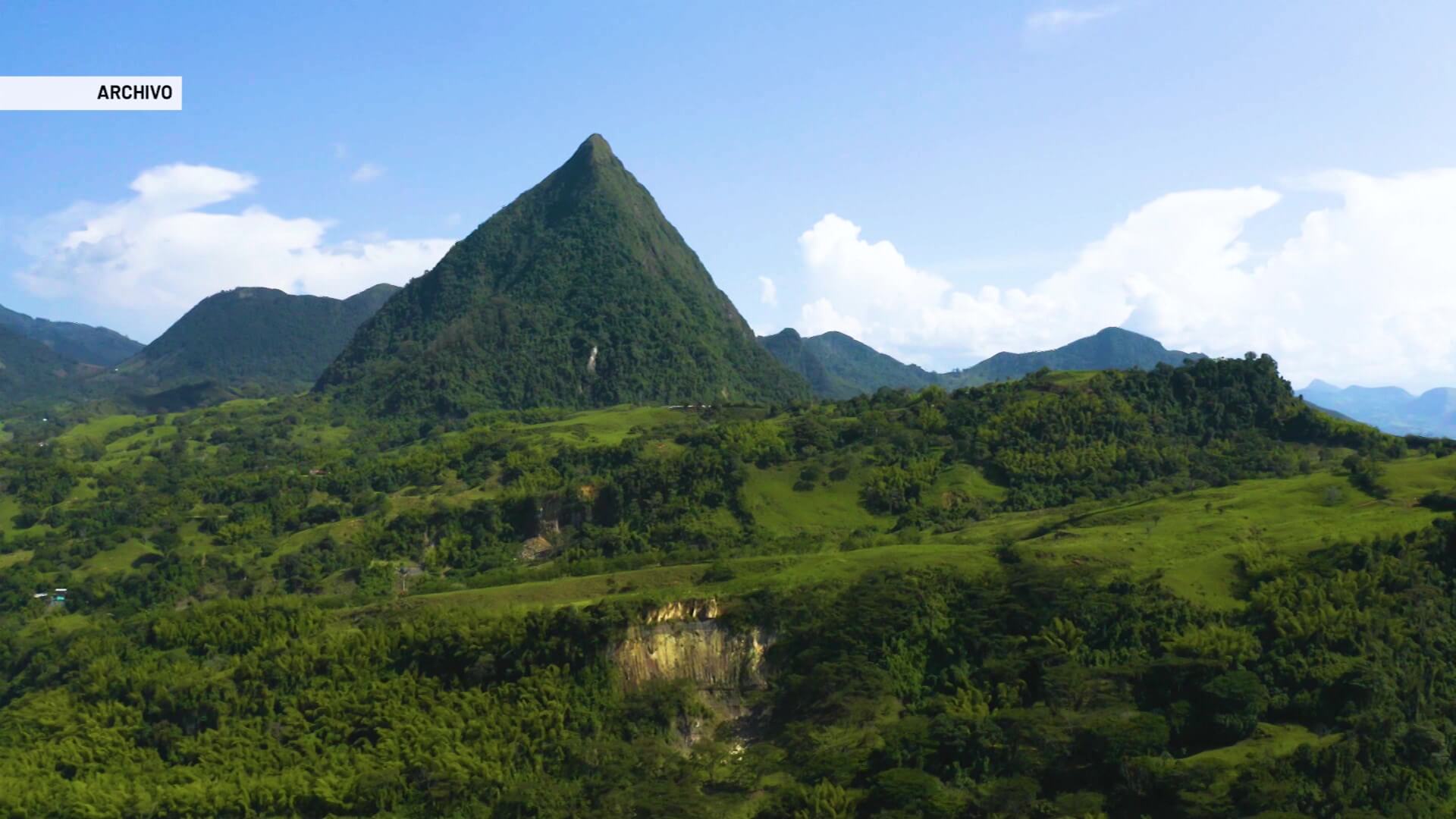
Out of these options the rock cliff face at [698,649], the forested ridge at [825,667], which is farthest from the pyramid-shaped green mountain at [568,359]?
the rock cliff face at [698,649]

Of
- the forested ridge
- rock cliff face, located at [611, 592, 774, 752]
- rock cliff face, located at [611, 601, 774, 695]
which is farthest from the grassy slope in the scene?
rock cliff face, located at [611, 592, 774, 752]

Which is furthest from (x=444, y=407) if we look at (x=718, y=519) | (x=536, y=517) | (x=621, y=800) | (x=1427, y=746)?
(x=1427, y=746)

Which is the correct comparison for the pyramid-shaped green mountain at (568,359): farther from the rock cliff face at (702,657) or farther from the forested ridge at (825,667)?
the rock cliff face at (702,657)

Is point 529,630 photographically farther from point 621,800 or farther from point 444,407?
point 444,407

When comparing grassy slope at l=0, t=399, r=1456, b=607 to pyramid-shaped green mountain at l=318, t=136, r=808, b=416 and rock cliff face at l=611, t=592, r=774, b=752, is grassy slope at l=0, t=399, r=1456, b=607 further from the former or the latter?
pyramid-shaped green mountain at l=318, t=136, r=808, b=416

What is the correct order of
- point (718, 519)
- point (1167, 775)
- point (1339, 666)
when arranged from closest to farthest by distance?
1. point (1167, 775)
2. point (1339, 666)
3. point (718, 519)

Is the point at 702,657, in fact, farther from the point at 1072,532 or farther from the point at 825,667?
the point at 1072,532
